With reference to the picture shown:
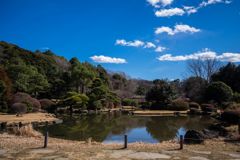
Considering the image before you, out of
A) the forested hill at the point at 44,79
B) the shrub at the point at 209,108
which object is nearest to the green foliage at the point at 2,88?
the forested hill at the point at 44,79

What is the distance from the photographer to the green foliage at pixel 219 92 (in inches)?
1243

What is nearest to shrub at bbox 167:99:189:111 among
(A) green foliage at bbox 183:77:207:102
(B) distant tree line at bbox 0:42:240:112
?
(B) distant tree line at bbox 0:42:240:112

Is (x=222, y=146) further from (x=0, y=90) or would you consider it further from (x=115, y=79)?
(x=115, y=79)

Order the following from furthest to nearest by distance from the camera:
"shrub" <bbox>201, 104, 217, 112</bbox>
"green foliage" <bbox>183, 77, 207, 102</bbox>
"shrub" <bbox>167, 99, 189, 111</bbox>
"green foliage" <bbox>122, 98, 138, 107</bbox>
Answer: "green foliage" <bbox>183, 77, 207, 102</bbox>, "green foliage" <bbox>122, 98, 138, 107</bbox>, "shrub" <bbox>167, 99, 189, 111</bbox>, "shrub" <bbox>201, 104, 217, 112</bbox>

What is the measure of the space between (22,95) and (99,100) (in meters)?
9.71

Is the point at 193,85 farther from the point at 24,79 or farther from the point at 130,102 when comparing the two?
the point at 24,79

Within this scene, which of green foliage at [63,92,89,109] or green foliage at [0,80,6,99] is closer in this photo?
green foliage at [0,80,6,99]

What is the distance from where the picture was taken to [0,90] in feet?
79.9

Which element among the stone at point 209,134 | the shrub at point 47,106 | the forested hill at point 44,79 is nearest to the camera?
the stone at point 209,134

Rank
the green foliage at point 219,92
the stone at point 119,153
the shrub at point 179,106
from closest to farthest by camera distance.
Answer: the stone at point 119,153, the green foliage at point 219,92, the shrub at point 179,106

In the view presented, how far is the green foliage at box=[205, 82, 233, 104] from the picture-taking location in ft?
104

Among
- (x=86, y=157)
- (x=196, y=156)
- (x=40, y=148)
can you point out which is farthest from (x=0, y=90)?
(x=196, y=156)

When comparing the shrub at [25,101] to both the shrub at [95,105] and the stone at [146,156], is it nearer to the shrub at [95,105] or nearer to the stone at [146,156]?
the shrub at [95,105]

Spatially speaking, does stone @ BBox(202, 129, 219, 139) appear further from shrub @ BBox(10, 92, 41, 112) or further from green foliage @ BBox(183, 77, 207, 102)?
green foliage @ BBox(183, 77, 207, 102)
